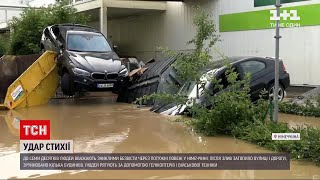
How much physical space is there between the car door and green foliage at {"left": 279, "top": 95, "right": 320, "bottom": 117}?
0.75 meters

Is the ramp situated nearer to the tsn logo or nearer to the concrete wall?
the tsn logo

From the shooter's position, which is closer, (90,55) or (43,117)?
(43,117)

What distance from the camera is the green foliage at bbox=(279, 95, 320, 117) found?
35.0 ft

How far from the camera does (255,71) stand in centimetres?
1157

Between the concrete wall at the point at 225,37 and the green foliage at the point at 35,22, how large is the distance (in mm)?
5486

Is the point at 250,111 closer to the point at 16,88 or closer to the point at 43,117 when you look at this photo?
the point at 43,117

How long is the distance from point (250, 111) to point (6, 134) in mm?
4748

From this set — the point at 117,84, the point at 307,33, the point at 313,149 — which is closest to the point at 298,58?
the point at 307,33

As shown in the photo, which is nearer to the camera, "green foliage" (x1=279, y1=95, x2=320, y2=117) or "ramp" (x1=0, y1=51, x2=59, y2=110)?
"green foliage" (x1=279, y1=95, x2=320, y2=117)

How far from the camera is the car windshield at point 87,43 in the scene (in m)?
14.5

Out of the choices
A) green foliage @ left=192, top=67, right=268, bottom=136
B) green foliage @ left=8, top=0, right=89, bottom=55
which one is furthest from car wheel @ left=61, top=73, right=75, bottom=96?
green foliage @ left=8, top=0, right=89, bottom=55

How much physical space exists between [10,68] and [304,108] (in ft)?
30.2

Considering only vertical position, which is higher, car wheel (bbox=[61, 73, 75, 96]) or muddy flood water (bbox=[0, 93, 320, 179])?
car wheel (bbox=[61, 73, 75, 96])

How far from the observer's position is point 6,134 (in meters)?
8.89
